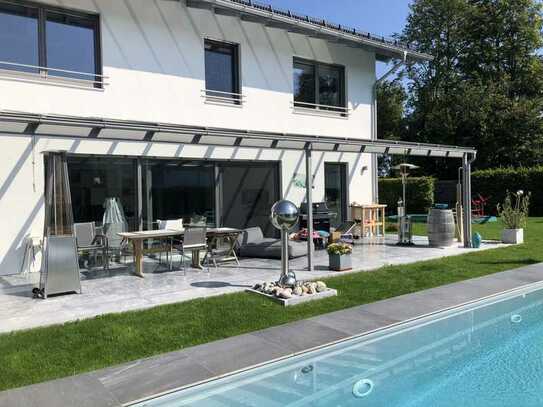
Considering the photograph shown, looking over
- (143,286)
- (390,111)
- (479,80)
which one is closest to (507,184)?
(479,80)

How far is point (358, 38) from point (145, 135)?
28.6ft

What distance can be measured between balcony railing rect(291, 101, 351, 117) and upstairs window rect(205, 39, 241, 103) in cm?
199

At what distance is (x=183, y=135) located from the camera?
27.0 feet

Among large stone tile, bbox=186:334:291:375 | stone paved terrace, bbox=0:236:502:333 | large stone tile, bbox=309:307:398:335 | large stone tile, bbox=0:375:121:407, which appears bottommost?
large stone tile, bbox=0:375:121:407

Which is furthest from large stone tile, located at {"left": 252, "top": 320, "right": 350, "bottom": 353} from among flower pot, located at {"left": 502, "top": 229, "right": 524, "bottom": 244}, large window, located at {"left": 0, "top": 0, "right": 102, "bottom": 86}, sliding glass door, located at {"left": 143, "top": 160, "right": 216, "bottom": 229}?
flower pot, located at {"left": 502, "top": 229, "right": 524, "bottom": 244}

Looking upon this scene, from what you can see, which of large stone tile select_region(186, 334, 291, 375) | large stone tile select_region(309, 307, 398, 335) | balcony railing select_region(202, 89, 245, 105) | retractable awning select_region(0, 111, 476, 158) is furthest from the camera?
balcony railing select_region(202, 89, 245, 105)

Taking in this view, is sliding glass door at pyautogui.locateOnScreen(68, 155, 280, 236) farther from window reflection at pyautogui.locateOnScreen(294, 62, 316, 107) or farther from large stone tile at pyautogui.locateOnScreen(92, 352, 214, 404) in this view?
large stone tile at pyautogui.locateOnScreen(92, 352, 214, 404)

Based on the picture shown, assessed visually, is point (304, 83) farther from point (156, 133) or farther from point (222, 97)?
point (156, 133)

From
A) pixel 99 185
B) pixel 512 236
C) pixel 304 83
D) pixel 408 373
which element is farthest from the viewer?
pixel 304 83

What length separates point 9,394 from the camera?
13.0 feet

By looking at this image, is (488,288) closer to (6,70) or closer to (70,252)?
(70,252)

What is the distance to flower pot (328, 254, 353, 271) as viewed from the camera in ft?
29.1

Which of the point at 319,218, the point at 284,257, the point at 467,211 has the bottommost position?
the point at 284,257

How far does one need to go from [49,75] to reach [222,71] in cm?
426
